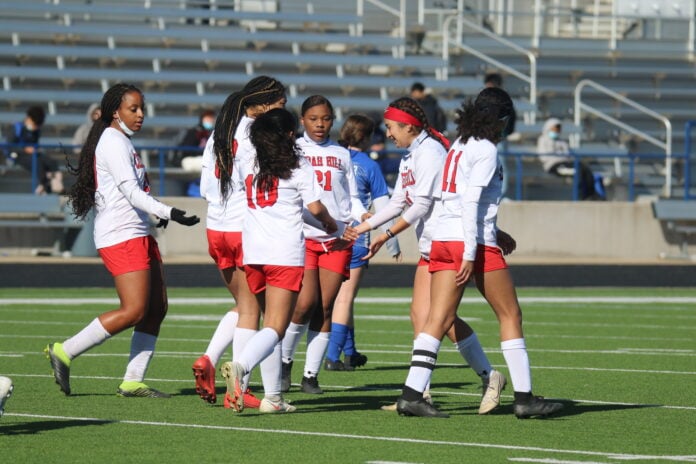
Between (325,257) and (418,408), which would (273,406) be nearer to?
(418,408)

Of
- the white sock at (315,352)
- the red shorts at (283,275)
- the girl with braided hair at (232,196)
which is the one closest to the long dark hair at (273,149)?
the girl with braided hair at (232,196)

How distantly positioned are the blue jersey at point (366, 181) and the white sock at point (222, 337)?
223cm

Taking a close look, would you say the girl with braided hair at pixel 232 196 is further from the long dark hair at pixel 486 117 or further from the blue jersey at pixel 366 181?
the blue jersey at pixel 366 181

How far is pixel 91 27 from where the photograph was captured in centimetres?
2722

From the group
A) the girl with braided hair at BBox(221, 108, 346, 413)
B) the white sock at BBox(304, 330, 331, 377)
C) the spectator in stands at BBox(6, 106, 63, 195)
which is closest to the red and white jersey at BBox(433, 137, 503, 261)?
the girl with braided hair at BBox(221, 108, 346, 413)

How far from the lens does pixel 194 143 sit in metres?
23.3

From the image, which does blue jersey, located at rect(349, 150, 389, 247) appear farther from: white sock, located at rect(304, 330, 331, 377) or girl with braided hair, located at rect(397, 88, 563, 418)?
girl with braided hair, located at rect(397, 88, 563, 418)

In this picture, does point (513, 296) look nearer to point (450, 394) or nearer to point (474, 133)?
point (474, 133)

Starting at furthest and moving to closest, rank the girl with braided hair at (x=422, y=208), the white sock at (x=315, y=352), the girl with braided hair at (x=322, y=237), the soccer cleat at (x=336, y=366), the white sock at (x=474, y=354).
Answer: the soccer cleat at (x=336, y=366) → the white sock at (x=315, y=352) → the girl with braided hair at (x=322, y=237) → the white sock at (x=474, y=354) → the girl with braided hair at (x=422, y=208)

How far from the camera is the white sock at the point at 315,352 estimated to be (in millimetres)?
9609

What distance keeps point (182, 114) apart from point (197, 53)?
1343 mm

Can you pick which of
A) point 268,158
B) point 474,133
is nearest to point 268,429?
point 268,158

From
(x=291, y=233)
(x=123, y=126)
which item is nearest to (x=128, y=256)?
(x=123, y=126)

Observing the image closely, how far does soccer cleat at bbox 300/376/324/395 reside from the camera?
957 cm
